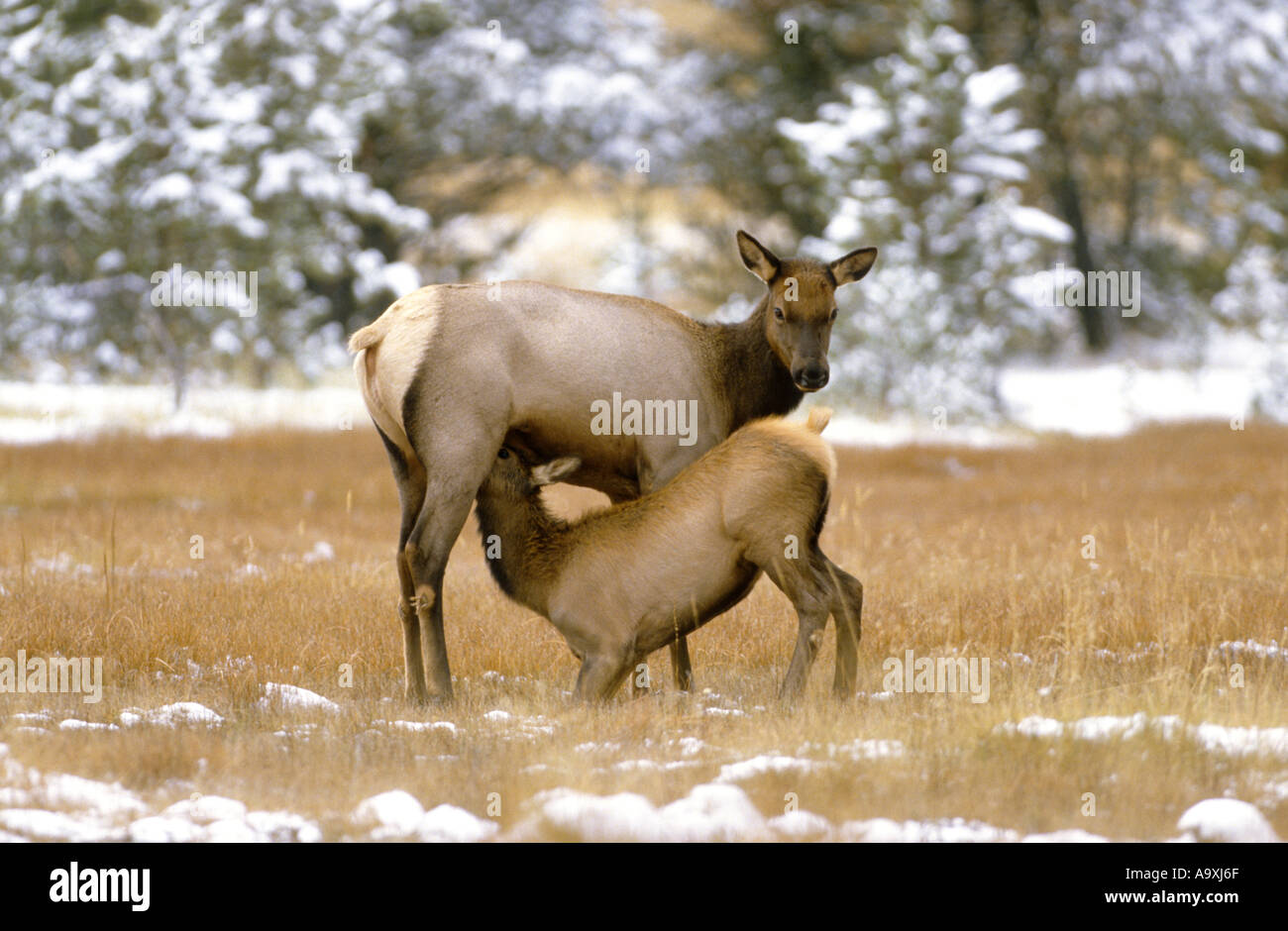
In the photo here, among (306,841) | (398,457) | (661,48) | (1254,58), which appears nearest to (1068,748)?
(306,841)

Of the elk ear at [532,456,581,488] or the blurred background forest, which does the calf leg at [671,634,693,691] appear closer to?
Answer: the elk ear at [532,456,581,488]

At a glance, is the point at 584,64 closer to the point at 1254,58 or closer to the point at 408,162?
the point at 408,162

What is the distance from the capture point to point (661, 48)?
101 feet

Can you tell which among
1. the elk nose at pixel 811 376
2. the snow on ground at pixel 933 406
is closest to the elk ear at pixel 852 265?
the elk nose at pixel 811 376

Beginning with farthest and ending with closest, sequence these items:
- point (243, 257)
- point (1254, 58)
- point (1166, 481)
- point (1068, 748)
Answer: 1. point (1254, 58)
2. point (243, 257)
3. point (1166, 481)
4. point (1068, 748)

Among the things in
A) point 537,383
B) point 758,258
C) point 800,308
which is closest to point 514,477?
point 537,383

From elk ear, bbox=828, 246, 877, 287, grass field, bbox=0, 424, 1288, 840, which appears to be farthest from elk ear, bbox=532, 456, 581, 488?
elk ear, bbox=828, 246, 877, 287

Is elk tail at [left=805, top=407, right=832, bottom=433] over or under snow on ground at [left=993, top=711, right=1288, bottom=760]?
over

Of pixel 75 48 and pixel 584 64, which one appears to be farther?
pixel 584 64

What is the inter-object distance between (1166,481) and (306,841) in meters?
12.9

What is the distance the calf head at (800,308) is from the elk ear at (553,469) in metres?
1.22

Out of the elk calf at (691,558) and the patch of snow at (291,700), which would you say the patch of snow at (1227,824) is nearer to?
the elk calf at (691,558)

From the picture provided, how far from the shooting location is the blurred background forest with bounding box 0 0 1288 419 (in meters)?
21.5

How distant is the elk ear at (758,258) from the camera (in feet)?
26.2
